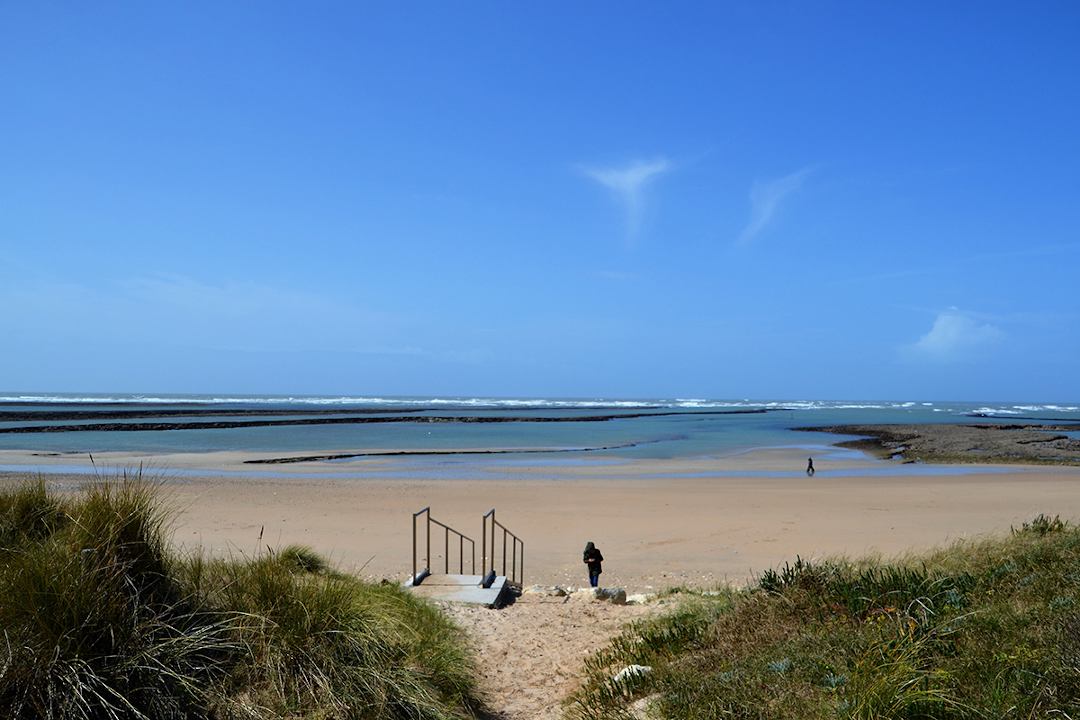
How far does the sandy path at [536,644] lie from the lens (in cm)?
643

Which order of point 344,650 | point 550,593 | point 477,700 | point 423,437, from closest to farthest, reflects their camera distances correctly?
point 344,650
point 477,700
point 550,593
point 423,437

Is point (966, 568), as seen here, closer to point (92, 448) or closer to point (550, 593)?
point (550, 593)

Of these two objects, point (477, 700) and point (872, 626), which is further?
point (477, 700)

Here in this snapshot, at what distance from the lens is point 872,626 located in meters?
5.33

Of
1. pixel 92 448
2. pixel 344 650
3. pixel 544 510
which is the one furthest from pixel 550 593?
pixel 92 448

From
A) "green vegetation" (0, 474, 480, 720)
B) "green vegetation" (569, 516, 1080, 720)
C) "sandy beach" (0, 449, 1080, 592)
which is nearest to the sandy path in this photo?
"green vegetation" (569, 516, 1080, 720)

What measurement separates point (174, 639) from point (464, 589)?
6026 millimetres

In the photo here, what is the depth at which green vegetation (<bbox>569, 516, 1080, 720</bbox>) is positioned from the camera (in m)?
4.05

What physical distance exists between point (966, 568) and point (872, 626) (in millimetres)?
3103

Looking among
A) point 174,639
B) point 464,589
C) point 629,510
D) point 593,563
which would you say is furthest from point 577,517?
point 174,639

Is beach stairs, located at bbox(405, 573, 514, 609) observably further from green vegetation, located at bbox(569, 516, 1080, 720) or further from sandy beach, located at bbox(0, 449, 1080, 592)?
green vegetation, located at bbox(569, 516, 1080, 720)

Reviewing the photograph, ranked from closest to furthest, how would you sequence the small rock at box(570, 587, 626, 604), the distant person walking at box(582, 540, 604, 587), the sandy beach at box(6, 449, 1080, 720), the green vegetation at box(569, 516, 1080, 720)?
the green vegetation at box(569, 516, 1080, 720) → the sandy beach at box(6, 449, 1080, 720) → the small rock at box(570, 587, 626, 604) → the distant person walking at box(582, 540, 604, 587)

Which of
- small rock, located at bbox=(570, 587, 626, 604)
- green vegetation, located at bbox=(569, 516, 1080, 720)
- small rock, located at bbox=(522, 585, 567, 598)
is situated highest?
green vegetation, located at bbox=(569, 516, 1080, 720)

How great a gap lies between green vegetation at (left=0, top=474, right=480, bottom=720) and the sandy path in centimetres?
63
